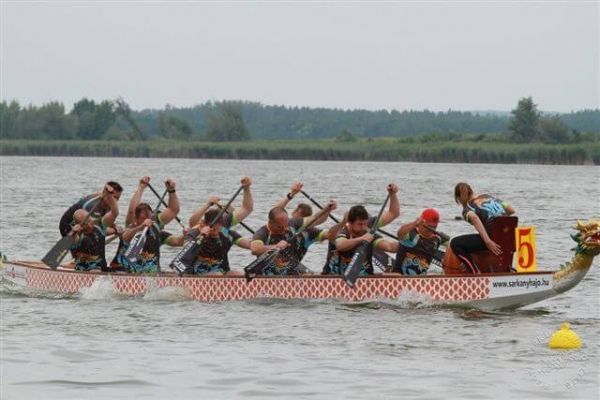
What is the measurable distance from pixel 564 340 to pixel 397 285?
9.13 ft

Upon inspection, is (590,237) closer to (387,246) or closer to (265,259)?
(387,246)

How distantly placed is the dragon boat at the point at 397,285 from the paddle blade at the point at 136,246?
0.94 feet

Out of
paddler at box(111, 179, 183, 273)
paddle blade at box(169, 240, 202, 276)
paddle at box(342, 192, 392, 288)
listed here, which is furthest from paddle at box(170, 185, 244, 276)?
paddle at box(342, 192, 392, 288)

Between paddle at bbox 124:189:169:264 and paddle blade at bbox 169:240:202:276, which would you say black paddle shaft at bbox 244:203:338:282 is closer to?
paddle blade at bbox 169:240:202:276

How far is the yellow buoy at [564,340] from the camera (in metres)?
14.1

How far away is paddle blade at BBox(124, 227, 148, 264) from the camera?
1786 centimetres

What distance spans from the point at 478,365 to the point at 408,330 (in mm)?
2091

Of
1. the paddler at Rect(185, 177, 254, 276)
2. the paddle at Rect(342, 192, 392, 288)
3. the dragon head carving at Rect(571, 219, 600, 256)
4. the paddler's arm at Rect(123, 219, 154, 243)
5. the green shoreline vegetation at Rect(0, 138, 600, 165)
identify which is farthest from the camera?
the green shoreline vegetation at Rect(0, 138, 600, 165)

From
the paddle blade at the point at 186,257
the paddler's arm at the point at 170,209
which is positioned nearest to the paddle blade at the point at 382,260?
the paddle blade at the point at 186,257

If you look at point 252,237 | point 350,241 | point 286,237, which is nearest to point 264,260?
point 286,237

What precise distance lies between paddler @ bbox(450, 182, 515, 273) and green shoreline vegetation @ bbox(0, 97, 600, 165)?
51372mm

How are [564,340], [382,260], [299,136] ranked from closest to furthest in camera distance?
[564,340] → [382,260] → [299,136]

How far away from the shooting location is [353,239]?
54.5 ft

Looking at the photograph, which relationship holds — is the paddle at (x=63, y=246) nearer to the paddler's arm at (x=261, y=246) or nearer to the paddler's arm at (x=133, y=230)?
the paddler's arm at (x=133, y=230)
